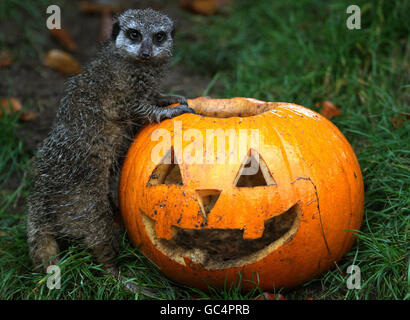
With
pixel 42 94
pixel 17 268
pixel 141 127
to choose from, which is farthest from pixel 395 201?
pixel 42 94

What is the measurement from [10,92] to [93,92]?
1752mm

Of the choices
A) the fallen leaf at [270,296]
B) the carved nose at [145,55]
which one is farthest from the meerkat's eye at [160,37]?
the fallen leaf at [270,296]

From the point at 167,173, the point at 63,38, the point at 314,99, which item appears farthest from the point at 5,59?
the point at 314,99

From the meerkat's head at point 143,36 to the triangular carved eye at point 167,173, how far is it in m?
Answer: 0.79

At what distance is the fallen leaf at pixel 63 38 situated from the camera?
5355mm

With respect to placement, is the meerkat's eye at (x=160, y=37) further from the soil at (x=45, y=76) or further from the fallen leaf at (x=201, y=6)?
the fallen leaf at (x=201, y=6)

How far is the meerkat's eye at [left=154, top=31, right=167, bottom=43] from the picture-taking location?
3.25m

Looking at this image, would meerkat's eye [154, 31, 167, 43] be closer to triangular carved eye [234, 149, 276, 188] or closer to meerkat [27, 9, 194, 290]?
meerkat [27, 9, 194, 290]

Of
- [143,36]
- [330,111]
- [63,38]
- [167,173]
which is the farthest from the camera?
[63,38]

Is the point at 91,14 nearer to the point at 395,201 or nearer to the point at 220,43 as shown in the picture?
the point at 220,43

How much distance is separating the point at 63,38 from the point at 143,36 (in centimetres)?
257

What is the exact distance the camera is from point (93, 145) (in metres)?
2.94

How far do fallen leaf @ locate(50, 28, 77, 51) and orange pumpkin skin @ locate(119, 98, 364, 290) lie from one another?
309 cm

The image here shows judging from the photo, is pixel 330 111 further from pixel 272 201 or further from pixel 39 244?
pixel 39 244
